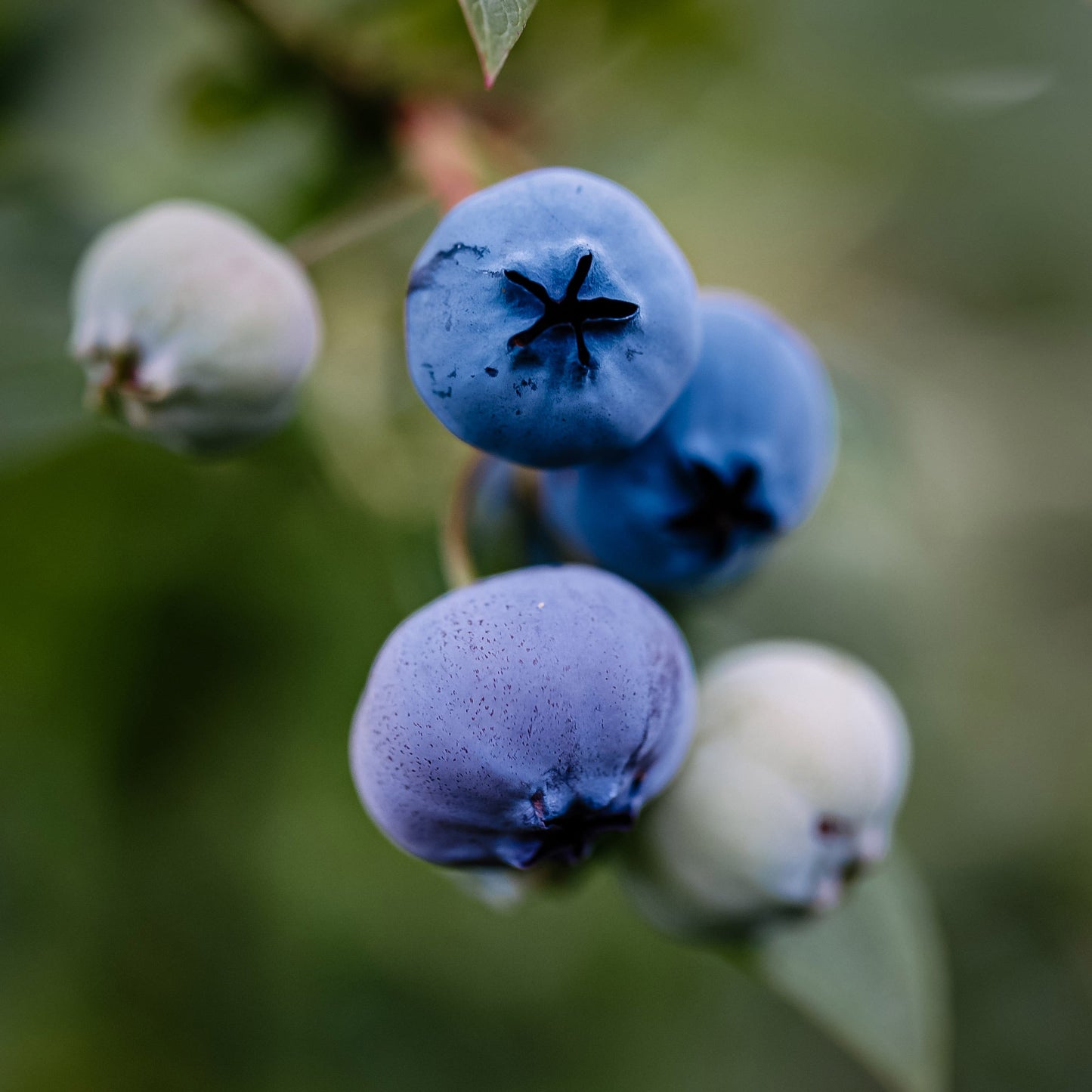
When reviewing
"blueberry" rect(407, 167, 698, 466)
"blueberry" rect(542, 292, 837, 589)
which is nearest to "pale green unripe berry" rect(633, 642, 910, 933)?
"blueberry" rect(542, 292, 837, 589)

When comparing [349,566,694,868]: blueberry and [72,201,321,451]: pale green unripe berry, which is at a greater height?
[72,201,321,451]: pale green unripe berry

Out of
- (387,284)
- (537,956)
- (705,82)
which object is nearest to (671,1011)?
(537,956)

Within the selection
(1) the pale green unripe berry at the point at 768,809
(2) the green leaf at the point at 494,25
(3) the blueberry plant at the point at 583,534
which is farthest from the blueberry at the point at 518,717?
(2) the green leaf at the point at 494,25

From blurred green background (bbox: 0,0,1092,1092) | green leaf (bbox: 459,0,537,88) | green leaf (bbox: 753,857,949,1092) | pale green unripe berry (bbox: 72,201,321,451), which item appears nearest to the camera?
green leaf (bbox: 459,0,537,88)

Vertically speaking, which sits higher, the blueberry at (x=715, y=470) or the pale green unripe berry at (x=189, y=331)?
the pale green unripe berry at (x=189, y=331)

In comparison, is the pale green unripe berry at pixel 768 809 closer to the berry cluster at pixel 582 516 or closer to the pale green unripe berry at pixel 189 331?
the berry cluster at pixel 582 516

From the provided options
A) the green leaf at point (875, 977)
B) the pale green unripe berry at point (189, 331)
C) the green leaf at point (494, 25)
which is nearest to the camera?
the green leaf at point (494, 25)

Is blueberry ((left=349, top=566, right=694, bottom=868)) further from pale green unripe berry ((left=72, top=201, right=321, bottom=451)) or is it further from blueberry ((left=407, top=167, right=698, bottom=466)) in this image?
pale green unripe berry ((left=72, top=201, right=321, bottom=451))

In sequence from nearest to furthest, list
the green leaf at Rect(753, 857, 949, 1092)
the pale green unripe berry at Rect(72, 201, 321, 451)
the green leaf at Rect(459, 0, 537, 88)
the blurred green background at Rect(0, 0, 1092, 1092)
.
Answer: the green leaf at Rect(459, 0, 537, 88) → the pale green unripe berry at Rect(72, 201, 321, 451) → the green leaf at Rect(753, 857, 949, 1092) → the blurred green background at Rect(0, 0, 1092, 1092)
